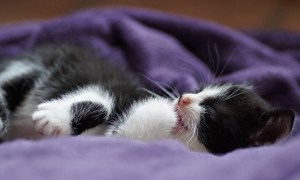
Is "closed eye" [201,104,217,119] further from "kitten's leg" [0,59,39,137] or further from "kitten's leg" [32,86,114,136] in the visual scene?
"kitten's leg" [0,59,39,137]

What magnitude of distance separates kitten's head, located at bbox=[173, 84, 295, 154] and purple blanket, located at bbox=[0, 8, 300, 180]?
61mm

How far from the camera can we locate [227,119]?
1.07 meters

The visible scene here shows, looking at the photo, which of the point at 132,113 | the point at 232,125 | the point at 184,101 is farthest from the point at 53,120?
the point at 232,125

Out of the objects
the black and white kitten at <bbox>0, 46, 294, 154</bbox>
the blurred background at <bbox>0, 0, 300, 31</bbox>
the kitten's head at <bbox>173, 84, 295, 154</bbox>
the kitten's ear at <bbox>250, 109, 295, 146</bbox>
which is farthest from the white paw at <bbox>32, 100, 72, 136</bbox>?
the blurred background at <bbox>0, 0, 300, 31</bbox>

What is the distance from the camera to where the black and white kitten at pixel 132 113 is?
3.47ft

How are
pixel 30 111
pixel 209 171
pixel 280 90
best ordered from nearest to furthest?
pixel 209 171, pixel 30 111, pixel 280 90

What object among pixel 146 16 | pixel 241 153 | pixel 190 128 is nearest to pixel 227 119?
pixel 190 128

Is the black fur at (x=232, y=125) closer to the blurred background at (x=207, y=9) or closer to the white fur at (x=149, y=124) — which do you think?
the white fur at (x=149, y=124)

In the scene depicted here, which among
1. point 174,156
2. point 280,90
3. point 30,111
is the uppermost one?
point 174,156

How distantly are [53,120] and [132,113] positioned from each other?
200 mm

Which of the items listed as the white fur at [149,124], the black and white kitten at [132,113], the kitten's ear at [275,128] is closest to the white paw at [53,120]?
the black and white kitten at [132,113]

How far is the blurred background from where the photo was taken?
1.96 meters

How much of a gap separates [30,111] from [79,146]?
510mm

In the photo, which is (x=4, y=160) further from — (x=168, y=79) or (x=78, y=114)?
(x=168, y=79)
